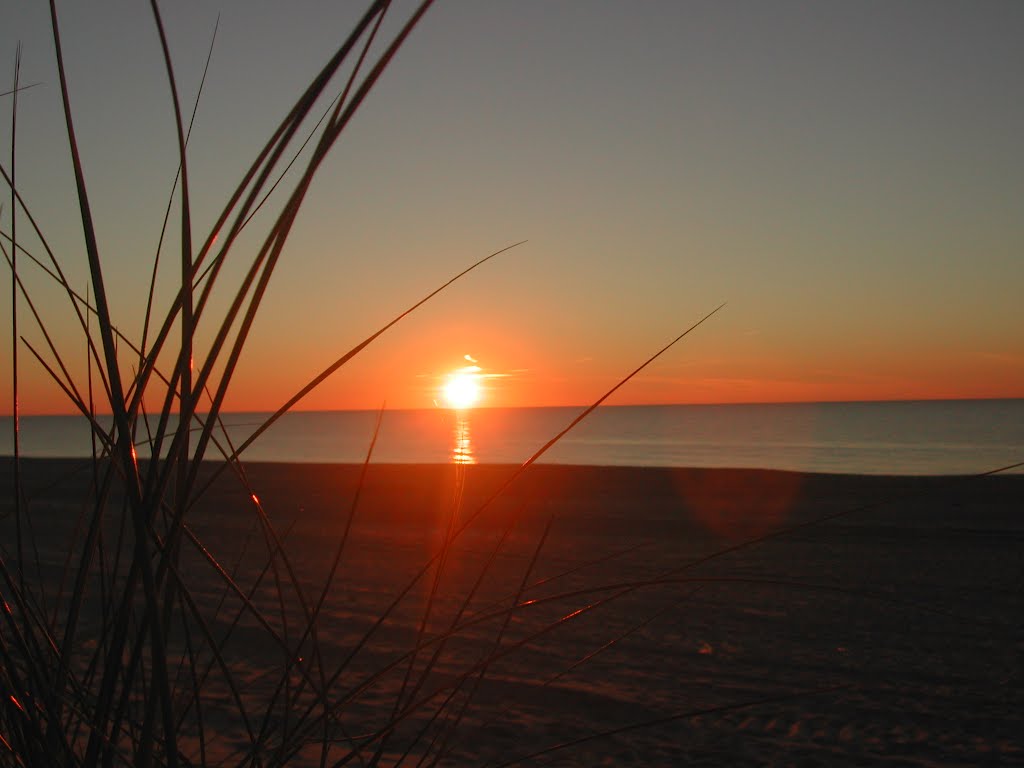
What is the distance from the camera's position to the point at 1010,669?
4.64 metres

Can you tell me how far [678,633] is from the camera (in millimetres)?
5234

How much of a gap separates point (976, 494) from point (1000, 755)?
10.6m

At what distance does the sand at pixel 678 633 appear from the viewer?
140 inches

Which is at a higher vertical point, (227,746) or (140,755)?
(140,755)

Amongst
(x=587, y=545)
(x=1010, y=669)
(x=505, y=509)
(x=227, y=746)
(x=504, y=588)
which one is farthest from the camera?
(x=505, y=509)

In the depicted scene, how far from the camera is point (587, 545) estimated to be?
30.0 feet

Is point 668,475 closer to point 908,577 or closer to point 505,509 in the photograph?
point 505,509

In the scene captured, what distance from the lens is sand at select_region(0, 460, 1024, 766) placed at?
355cm

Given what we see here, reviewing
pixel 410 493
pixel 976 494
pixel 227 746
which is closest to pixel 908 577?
pixel 227 746

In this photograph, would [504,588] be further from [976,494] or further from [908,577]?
[976,494]

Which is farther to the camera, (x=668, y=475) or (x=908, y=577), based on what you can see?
(x=668, y=475)

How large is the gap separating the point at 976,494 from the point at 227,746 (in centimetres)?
1247

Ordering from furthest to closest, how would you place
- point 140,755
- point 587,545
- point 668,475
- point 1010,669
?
1. point 668,475
2. point 587,545
3. point 1010,669
4. point 140,755

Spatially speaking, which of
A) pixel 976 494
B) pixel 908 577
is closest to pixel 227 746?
pixel 908 577
